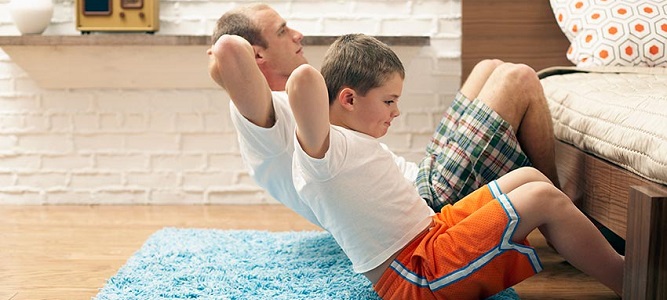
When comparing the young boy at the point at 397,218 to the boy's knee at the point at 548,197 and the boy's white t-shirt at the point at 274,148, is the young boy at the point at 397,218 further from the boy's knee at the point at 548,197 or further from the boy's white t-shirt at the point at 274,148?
the boy's white t-shirt at the point at 274,148

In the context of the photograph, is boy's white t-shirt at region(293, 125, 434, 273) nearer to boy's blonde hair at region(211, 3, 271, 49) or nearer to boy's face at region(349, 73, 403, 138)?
boy's face at region(349, 73, 403, 138)

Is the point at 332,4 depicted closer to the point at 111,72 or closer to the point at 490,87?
the point at 111,72

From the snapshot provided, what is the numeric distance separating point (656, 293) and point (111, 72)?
7.40ft

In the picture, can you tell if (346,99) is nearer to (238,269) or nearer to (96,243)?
(238,269)

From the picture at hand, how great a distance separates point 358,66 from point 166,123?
1.66 meters

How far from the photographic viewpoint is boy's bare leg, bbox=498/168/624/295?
1.66 meters

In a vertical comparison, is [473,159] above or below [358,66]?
below

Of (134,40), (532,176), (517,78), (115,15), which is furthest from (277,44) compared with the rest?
(115,15)

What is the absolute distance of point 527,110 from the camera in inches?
82.6

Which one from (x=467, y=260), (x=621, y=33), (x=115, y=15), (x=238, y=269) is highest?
(x=621, y=33)

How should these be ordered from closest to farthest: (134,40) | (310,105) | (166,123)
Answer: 1. (310,105)
2. (134,40)
3. (166,123)

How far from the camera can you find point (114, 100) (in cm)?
320

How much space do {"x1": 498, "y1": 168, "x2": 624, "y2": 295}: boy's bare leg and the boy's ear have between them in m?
0.36

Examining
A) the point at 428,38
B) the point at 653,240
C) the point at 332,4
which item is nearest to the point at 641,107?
the point at 653,240
